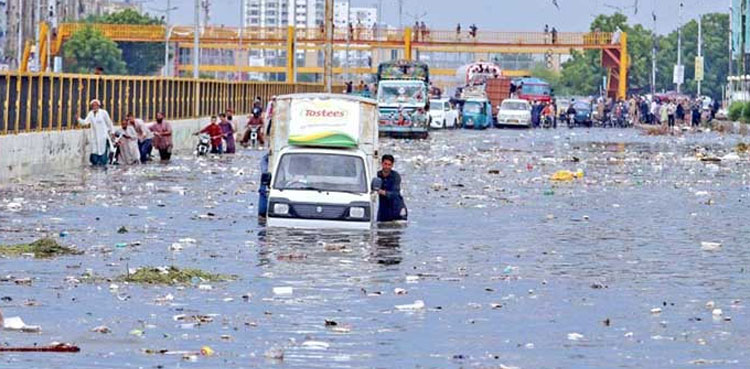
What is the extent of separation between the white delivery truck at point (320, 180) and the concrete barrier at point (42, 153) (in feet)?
31.6

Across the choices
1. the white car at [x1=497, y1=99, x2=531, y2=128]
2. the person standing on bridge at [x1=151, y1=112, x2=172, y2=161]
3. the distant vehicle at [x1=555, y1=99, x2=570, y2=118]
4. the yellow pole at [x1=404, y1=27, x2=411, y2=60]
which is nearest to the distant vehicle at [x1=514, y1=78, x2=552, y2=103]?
the distant vehicle at [x1=555, y1=99, x2=570, y2=118]

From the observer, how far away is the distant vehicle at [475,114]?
87750 mm

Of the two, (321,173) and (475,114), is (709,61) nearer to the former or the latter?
(475,114)

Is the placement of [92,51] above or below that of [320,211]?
above

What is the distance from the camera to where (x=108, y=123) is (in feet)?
138

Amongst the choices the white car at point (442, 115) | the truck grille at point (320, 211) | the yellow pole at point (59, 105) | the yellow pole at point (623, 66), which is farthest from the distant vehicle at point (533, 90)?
the truck grille at point (320, 211)

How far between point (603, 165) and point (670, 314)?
3006cm

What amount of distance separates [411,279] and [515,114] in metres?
69.2

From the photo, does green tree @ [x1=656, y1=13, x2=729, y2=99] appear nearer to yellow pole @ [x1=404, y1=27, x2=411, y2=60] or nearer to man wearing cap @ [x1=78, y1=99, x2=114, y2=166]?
yellow pole @ [x1=404, y1=27, x2=411, y2=60]

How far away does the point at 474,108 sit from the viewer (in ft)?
289

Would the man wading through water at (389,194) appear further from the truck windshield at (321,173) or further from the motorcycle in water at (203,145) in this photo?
the motorcycle in water at (203,145)

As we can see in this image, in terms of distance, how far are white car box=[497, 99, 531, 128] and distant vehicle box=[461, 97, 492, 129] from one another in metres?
0.75

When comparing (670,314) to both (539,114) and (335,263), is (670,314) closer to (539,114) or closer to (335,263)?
(335,263)

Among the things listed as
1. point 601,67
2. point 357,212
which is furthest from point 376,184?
point 601,67
